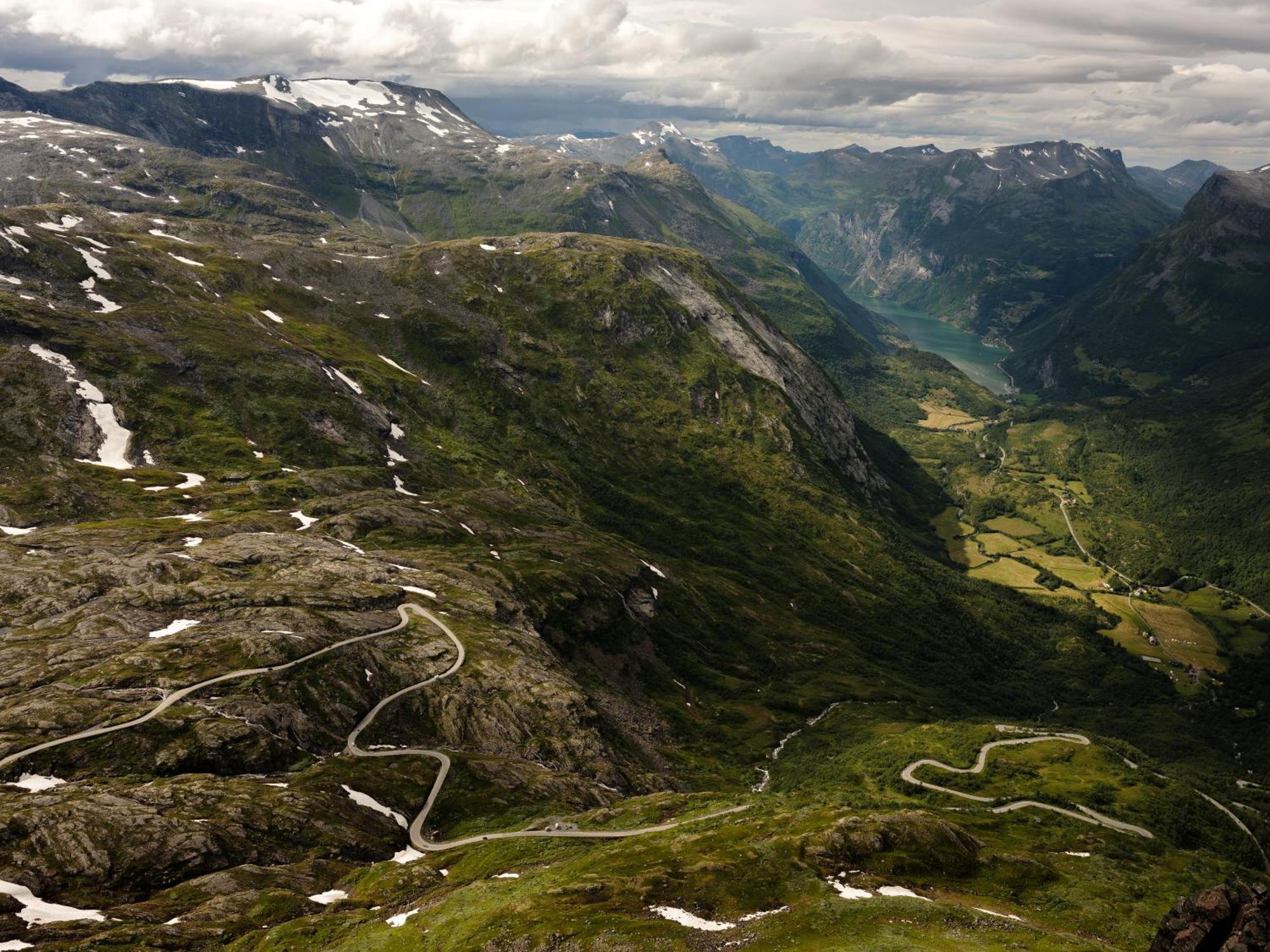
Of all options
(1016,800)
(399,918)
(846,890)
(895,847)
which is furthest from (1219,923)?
(1016,800)

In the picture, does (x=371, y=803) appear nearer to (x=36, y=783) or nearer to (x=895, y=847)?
(x=36, y=783)

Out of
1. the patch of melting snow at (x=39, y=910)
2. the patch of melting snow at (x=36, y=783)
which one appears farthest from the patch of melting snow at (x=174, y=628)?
the patch of melting snow at (x=39, y=910)

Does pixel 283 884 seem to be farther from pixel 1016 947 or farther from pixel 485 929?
pixel 1016 947

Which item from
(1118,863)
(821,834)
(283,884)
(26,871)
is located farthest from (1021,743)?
(26,871)

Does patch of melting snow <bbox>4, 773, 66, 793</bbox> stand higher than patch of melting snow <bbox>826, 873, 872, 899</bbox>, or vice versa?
patch of melting snow <bbox>4, 773, 66, 793</bbox>

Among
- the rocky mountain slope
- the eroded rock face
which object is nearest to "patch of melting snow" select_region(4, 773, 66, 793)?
the rocky mountain slope

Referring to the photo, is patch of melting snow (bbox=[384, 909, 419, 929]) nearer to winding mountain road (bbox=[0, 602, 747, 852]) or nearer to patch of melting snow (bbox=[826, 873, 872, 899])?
winding mountain road (bbox=[0, 602, 747, 852])
